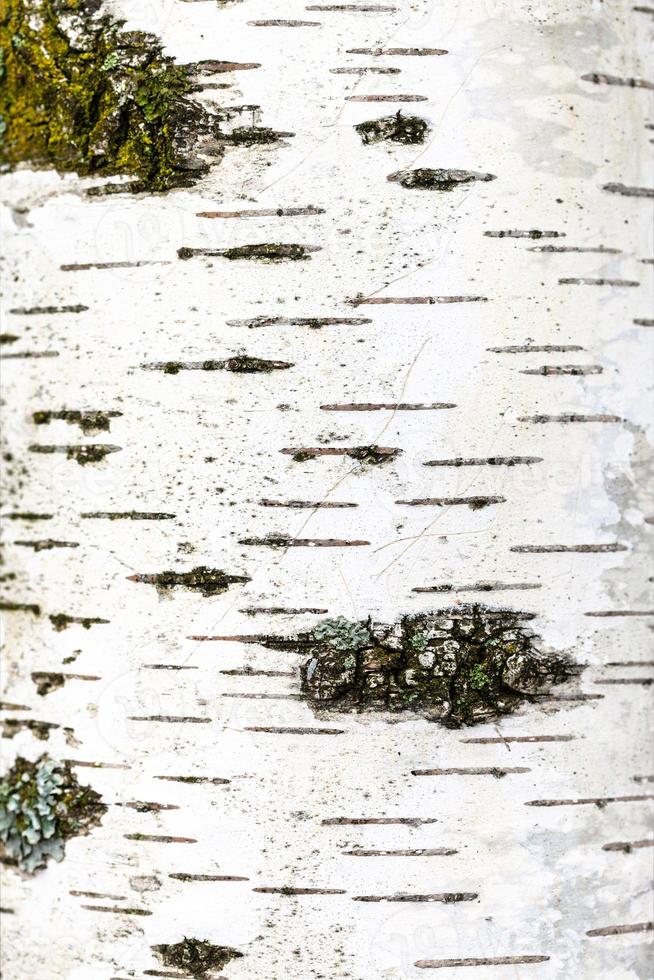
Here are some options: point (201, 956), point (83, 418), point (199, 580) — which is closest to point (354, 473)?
point (199, 580)

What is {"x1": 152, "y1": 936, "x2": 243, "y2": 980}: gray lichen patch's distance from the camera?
145cm

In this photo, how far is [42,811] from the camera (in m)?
1.50

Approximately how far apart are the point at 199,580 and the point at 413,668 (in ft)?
1.38

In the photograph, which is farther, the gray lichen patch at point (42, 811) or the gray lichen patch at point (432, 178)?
the gray lichen patch at point (42, 811)

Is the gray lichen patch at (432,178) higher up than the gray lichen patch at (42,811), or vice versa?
the gray lichen patch at (432,178)

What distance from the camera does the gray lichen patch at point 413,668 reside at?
1404mm

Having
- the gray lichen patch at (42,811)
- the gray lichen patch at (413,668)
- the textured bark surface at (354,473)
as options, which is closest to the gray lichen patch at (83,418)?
the textured bark surface at (354,473)

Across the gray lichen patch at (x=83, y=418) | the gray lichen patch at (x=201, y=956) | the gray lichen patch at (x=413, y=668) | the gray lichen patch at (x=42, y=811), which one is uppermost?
the gray lichen patch at (x=83, y=418)

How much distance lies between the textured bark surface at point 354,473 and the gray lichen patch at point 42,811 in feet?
0.12

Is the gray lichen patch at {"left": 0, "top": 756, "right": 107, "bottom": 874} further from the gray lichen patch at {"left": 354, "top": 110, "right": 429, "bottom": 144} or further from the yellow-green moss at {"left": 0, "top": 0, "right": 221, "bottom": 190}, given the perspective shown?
the gray lichen patch at {"left": 354, "top": 110, "right": 429, "bottom": 144}

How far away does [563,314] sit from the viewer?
1.41 m

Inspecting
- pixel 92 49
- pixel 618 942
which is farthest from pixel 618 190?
pixel 618 942

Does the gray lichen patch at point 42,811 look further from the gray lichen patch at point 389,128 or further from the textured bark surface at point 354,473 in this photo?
the gray lichen patch at point 389,128

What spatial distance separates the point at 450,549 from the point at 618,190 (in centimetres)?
73
